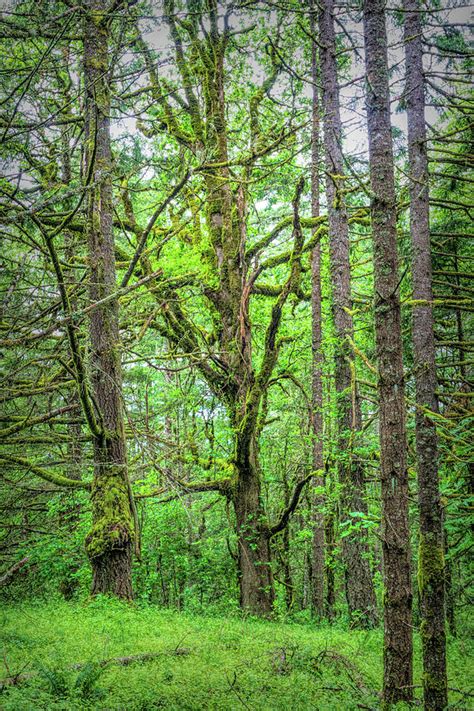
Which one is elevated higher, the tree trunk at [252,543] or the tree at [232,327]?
the tree at [232,327]

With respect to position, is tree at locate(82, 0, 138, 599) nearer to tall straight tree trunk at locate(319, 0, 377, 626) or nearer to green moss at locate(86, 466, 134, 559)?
green moss at locate(86, 466, 134, 559)

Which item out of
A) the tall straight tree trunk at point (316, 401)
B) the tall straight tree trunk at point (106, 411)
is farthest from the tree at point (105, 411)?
the tall straight tree trunk at point (316, 401)

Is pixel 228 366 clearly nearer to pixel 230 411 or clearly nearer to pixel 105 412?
pixel 230 411

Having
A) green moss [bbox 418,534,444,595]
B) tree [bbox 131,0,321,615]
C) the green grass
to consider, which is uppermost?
tree [bbox 131,0,321,615]

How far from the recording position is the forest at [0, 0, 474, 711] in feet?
13.8

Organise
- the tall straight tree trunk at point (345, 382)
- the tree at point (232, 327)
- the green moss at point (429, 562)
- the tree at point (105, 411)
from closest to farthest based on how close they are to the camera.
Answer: the green moss at point (429, 562) < the tree at point (105, 411) < the tall straight tree trunk at point (345, 382) < the tree at point (232, 327)

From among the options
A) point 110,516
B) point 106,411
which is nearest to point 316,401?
point 106,411

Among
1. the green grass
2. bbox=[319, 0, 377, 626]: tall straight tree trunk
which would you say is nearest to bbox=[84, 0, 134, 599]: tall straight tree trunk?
the green grass

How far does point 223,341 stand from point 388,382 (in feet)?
19.8

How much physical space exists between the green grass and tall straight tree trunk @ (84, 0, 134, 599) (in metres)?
0.58

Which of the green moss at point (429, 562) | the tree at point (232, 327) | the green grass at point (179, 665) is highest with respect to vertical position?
the tree at point (232, 327)

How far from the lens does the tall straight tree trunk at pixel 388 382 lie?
4031 millimetres

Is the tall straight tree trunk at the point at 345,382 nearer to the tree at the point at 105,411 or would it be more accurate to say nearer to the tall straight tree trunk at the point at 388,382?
the tall straight tree trunk at the point at 388,382

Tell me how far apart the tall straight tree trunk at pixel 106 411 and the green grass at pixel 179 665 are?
0.58m
